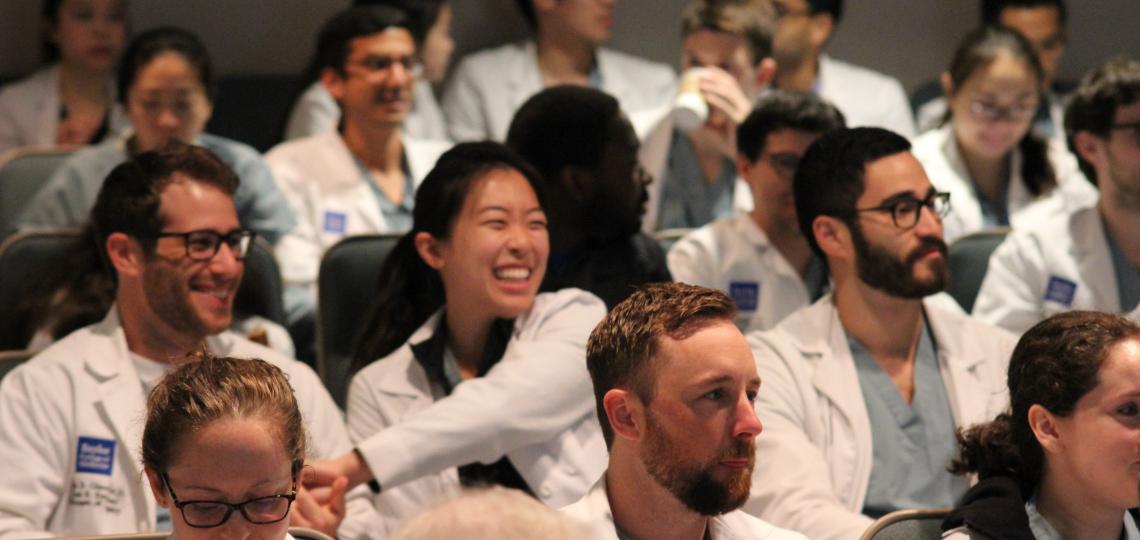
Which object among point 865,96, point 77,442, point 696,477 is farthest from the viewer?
point 865,96

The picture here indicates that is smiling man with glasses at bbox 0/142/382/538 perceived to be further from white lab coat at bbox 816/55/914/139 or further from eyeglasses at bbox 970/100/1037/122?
white lab coat at bbox 816/55/914/139

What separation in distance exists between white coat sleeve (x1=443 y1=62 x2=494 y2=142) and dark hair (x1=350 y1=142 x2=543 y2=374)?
191 centimetres

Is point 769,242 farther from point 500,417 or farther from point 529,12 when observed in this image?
point 529,12

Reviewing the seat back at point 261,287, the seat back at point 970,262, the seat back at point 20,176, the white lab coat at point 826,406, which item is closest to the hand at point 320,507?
the white lab coat at point 826,406

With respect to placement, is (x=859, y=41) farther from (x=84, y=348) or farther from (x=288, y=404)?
(x=288, y=404)

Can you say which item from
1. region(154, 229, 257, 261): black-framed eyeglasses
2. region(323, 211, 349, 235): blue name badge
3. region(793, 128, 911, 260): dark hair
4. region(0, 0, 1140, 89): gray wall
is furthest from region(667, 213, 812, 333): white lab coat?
region(0, 0, 1140, 89): gray wall

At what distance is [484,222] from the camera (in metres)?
2.99

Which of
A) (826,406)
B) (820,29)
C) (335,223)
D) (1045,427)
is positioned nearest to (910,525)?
(1045,427)

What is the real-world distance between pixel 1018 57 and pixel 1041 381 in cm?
212

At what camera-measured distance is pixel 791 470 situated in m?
2.72

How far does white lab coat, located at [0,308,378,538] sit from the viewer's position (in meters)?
2.59

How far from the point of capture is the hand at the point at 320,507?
2502mm

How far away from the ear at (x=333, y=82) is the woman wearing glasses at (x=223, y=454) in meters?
2.33

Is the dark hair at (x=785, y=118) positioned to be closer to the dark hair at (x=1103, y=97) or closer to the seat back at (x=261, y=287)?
the dark hair at (x=1103, y=97)
